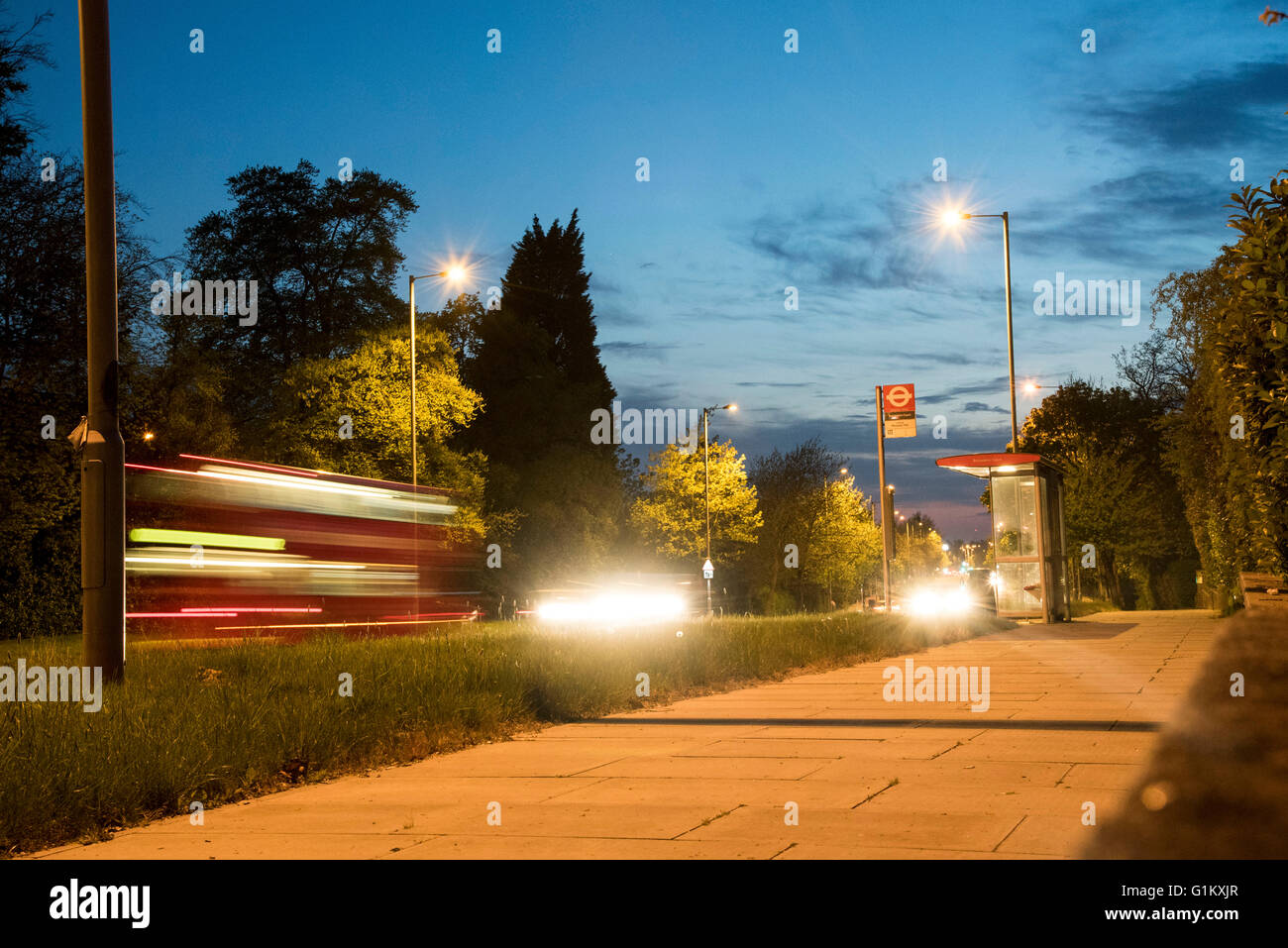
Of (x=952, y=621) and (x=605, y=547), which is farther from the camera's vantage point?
(x=605, y=547)

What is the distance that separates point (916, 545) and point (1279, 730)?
136 metres

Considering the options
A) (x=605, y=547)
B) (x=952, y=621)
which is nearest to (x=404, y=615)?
(x=952, y=621)

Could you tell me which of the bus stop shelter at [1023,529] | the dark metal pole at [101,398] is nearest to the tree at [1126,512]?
the bus stop shelter at [1023,529]

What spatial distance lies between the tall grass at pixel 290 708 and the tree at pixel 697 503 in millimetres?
46789

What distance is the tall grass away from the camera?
748 centimetres

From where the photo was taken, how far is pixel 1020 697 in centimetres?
1400

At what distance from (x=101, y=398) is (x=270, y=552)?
43.4 ft

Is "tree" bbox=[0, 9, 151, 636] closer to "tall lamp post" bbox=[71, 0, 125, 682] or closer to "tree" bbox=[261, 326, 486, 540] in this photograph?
"tree" bbox=[261, 326, 486, 540]

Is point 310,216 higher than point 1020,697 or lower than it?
higher

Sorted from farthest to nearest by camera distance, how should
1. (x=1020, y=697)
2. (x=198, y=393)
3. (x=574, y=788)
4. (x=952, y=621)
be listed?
1. (x=198, y=393)
2. (x=952, y=621)
3. (x=1020, y=697)
4. (x=574, y=788)

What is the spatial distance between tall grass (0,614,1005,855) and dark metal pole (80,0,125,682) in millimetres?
629

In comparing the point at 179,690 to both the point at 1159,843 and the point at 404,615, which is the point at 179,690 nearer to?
the point at 1159,843

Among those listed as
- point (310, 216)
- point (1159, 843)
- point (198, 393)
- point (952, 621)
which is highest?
point (310, 216)

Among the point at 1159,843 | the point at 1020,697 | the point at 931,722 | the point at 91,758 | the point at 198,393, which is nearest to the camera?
the point at 1159,843
